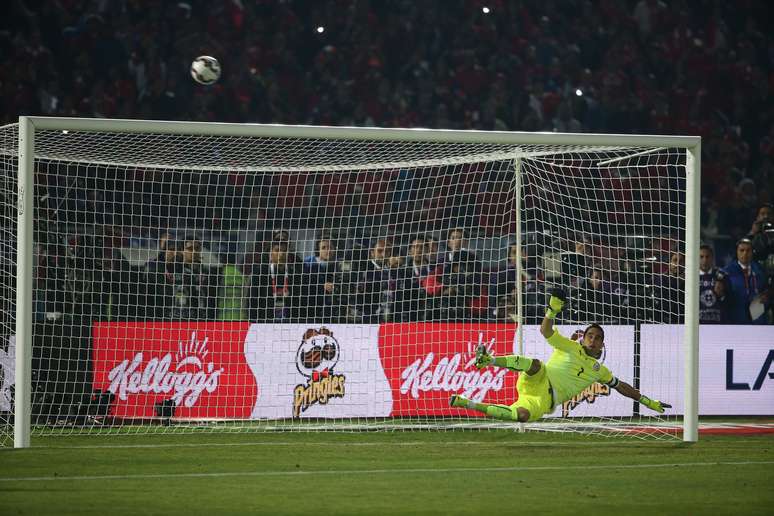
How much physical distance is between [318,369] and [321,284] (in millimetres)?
1165

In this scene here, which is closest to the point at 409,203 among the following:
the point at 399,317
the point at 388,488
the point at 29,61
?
the point at 399,317

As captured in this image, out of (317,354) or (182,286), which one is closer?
(317,354)

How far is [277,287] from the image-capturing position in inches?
526

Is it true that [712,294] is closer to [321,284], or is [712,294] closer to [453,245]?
[453,245]

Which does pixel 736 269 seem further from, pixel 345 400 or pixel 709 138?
pixel 709 138

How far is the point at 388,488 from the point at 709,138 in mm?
15636

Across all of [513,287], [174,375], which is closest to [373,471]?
[174,375]

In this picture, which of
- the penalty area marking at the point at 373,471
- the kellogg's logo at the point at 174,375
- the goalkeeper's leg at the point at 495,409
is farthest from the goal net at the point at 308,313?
the penalty area marking at the point at 373,471

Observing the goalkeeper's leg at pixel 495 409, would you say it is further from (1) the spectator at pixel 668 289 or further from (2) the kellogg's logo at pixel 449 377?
(1) the spectator at pixel 668 289

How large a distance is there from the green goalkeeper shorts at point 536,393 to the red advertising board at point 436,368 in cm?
202

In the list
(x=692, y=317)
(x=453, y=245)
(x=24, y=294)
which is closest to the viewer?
(x=24, y=294)

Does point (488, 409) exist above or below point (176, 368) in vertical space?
below

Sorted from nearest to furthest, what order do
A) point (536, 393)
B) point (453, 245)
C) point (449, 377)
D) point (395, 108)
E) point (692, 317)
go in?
point (536, 393)
point (692, 317)
point (449, 377)
point (453, 245)
point (395, 108)

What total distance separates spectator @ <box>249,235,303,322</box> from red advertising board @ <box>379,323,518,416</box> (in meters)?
1.26
